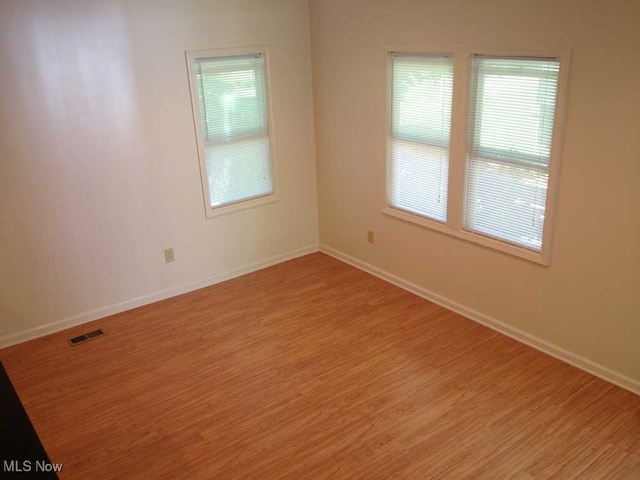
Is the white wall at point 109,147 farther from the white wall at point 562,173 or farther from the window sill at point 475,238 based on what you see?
the window sill at point 475,238

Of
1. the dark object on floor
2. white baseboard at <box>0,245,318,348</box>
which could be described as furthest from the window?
the dark object on floor

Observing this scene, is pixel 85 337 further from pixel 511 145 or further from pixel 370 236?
pixel 511 145

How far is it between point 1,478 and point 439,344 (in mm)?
3019

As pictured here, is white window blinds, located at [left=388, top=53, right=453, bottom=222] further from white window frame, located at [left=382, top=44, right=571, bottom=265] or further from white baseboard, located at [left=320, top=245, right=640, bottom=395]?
white baseboard, located at [left=320, top=245, right=640, bottom=395]

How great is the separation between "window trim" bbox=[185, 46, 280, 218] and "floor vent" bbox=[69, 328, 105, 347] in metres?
1.27

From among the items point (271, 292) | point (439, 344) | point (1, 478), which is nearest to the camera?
point (1, 478)

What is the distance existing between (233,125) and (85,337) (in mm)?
2061

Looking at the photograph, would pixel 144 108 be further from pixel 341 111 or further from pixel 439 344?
pixel 439 344

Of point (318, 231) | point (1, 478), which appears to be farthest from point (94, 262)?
point (1, 478)

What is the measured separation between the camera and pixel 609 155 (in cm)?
322

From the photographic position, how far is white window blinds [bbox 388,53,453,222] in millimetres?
4125

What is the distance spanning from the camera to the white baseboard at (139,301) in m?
4.29

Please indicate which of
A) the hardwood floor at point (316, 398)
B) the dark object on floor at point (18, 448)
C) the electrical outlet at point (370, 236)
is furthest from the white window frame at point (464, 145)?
the dark object on floor at point (18, 448)

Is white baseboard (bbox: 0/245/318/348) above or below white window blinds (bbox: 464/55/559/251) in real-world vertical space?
below
